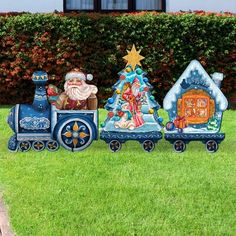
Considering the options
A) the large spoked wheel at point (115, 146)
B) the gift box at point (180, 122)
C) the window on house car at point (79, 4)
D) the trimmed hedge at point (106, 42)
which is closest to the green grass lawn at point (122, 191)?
the large spoked wheel at point (115, 146)

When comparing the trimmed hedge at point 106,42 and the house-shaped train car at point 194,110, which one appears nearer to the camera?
the house-shaped train car at point 194,110

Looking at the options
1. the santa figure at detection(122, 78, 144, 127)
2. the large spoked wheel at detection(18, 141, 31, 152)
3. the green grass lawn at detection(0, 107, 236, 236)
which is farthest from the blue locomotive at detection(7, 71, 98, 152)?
the santa figure at detection(122, 78, 144, 127)

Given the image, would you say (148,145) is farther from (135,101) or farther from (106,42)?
(106,42)

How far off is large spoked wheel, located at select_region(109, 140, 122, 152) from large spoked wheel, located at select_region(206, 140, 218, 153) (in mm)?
1033

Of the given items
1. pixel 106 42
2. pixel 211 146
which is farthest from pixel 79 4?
pixel 211 146

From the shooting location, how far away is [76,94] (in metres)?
8.13

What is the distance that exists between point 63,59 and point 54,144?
4.62 m

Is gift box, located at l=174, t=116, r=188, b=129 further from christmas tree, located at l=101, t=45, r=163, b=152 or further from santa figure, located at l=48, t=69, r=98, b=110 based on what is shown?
santa figure, located at l=48, t=69, r=98, b=110

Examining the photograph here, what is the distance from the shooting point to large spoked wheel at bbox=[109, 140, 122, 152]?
27.0 ft

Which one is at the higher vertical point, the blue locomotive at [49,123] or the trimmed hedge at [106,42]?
the trimmed hedge at [106,42]

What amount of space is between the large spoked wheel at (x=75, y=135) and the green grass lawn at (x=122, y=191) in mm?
108

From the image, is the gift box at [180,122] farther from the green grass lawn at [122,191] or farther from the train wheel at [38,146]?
the train wheel at [38,146]

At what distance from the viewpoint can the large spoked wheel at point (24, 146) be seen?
323 inches

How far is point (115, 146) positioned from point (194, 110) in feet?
3.33
